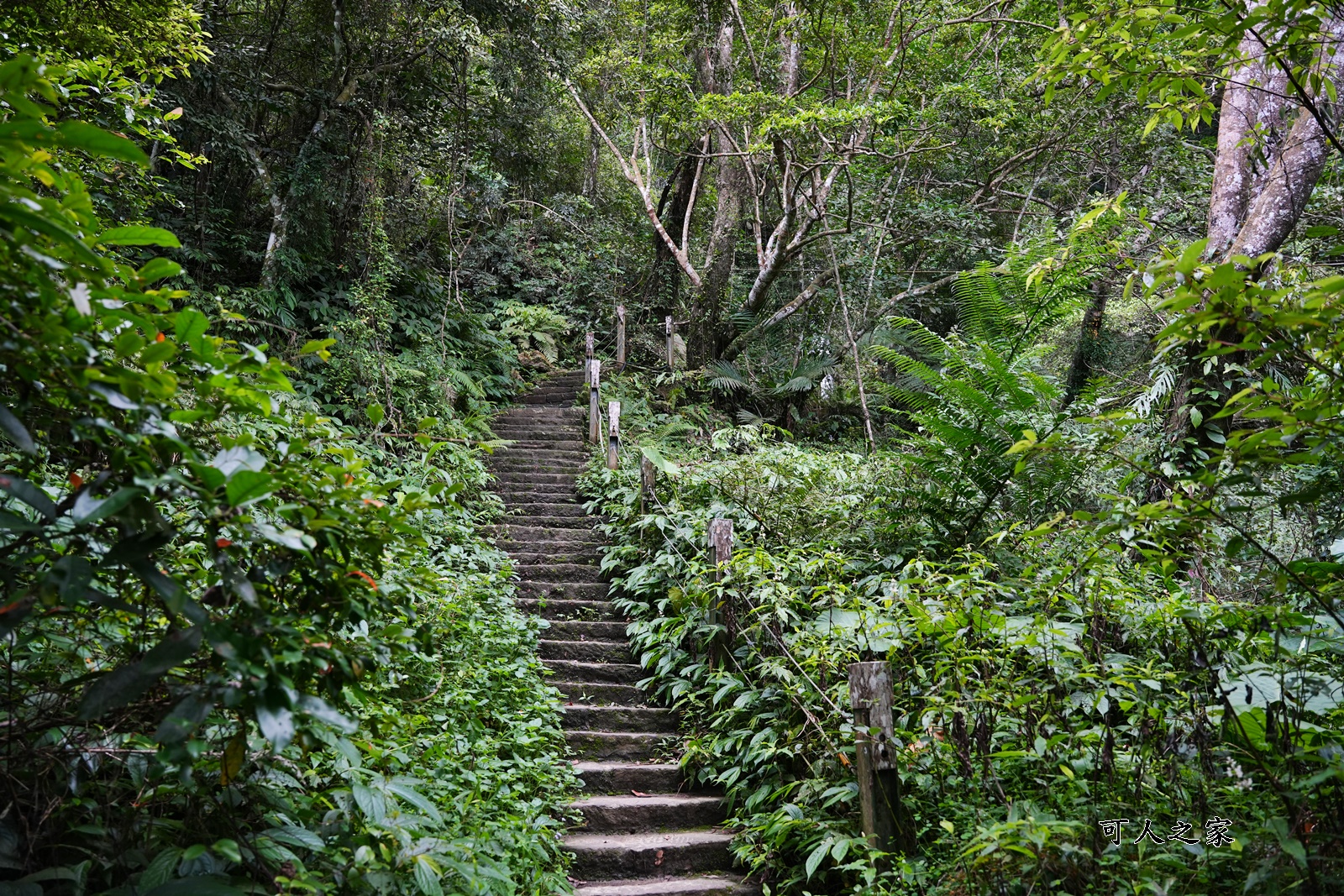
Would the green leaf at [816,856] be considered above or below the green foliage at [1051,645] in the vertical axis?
below

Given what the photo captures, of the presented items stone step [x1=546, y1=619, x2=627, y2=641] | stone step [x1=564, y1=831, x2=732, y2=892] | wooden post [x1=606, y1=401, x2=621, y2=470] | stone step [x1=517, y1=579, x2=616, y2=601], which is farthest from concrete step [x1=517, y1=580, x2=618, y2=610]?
stone step [x1=564, y1=831, x2=732, y2=892]

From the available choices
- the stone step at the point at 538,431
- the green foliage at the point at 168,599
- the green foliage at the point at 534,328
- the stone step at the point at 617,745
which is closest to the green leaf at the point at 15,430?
the green foliage at the point at 168,599

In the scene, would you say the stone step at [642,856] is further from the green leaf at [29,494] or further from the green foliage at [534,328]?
the green foliage at [534,328]

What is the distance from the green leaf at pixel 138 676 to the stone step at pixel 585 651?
14.7 ft

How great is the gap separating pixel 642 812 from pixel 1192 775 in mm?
2808

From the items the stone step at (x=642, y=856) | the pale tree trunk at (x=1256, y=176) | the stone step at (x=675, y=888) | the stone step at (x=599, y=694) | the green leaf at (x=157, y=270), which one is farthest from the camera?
the stone step at (x=599, y=694)

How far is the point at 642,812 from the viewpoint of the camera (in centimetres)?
432

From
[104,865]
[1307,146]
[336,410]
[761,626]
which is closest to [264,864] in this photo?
[104,865]

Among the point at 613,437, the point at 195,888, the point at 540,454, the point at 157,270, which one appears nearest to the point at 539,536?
the point at 613,437

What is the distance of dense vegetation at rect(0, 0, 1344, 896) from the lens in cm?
167

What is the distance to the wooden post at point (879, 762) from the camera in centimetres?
312

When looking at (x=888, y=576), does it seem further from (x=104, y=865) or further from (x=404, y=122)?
(x=404, y=122)

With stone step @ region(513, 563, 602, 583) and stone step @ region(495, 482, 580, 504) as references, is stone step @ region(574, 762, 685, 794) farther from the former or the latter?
stone step @ region(495, 482, 580, 504)

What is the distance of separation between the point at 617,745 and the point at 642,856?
1005 mm
